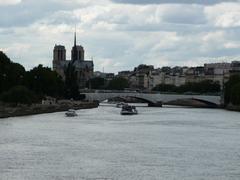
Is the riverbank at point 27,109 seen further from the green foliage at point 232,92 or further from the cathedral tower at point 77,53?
the cathedral tower at point 77,53

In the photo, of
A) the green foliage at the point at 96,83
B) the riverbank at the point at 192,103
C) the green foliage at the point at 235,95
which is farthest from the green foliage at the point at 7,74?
the green foliage at the point at 96,83

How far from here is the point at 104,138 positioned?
40.3 m

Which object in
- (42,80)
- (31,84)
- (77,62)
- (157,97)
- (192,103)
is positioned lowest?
(192,103)

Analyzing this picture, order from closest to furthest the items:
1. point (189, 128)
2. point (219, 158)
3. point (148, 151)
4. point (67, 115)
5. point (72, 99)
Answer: point (219, 158), point (148, 151), point (189, 128), point (67, 115), point (72, 99)

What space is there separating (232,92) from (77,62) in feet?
243

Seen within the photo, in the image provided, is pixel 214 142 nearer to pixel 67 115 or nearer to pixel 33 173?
pixel 33 173

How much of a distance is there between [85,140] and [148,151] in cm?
557

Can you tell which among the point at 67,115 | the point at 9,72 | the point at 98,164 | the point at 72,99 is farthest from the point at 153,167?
the point at 72,99

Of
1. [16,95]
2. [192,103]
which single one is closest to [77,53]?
[192,103]

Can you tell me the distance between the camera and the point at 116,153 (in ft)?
108

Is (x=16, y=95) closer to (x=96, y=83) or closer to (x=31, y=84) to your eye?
(x=31, y=84)

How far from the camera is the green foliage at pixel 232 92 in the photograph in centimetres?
9294

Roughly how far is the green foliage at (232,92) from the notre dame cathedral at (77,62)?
57500 millimetres

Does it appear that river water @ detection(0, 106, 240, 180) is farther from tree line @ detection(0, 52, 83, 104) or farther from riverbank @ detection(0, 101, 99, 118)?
tree line @ detection(0, 52, 83, 104)
